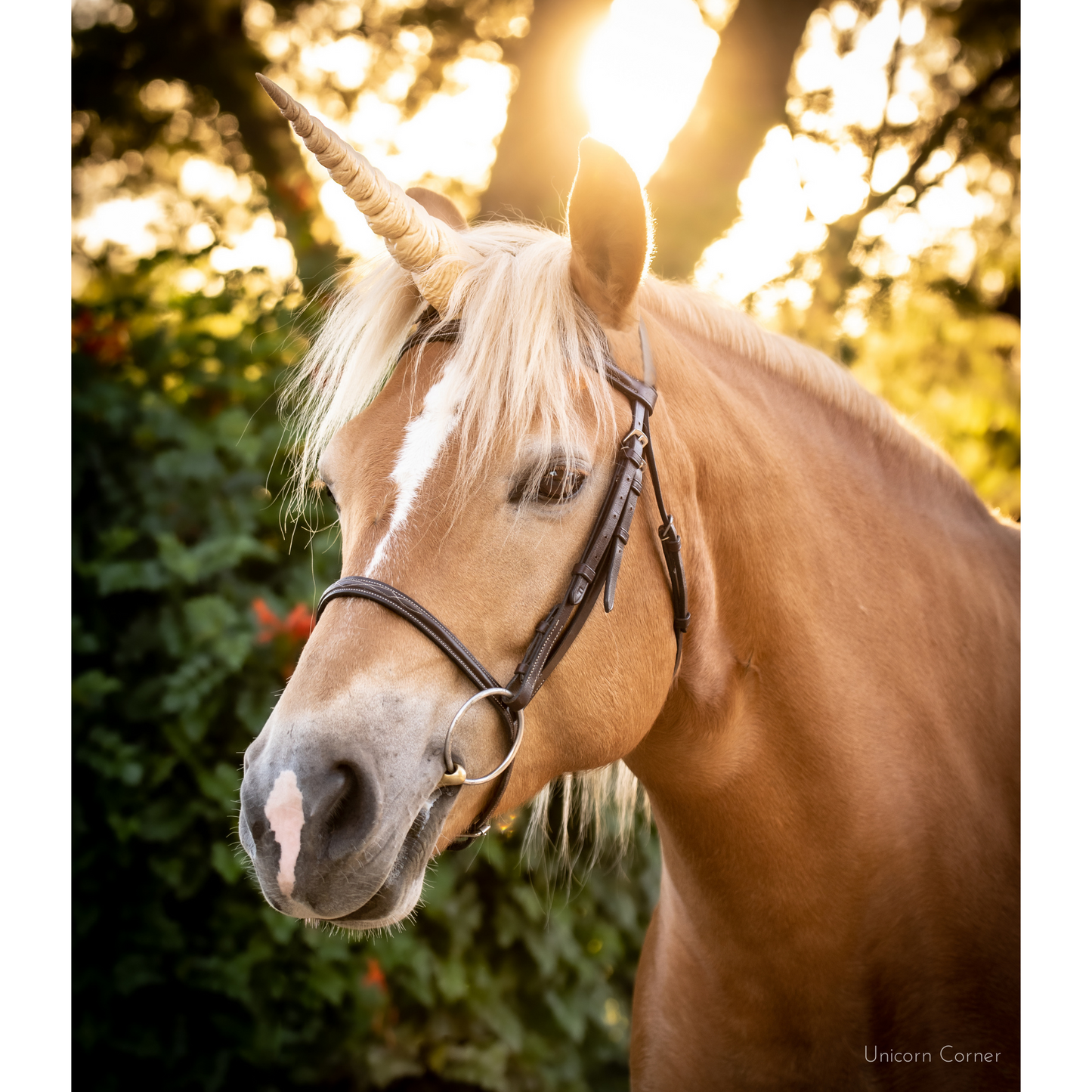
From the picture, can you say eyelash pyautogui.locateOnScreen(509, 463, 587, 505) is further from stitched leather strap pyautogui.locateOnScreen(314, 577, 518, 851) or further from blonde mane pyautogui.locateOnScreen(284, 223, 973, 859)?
stitched leather strap pyautogui.locateOnScreen(314, 577, 518, 851)

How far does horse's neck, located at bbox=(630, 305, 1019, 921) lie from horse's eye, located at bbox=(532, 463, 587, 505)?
23 centimetres

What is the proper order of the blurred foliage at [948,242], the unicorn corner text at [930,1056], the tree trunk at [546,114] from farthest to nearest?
the tree trunk at [546,114]
the blurred foliage at [948,242]
the unicorn corner text at [930,1056]

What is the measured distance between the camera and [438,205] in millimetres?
1862

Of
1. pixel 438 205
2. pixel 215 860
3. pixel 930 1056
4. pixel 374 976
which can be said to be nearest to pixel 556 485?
pixel 438 205

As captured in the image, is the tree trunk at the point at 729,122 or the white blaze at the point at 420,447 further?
the tree trunk at the point at 729,122

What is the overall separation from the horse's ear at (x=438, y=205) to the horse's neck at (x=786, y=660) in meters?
0.57

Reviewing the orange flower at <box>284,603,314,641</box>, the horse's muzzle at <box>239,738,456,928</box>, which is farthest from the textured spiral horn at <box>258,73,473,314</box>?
the orange flower at <box>284,603,314,641</box>

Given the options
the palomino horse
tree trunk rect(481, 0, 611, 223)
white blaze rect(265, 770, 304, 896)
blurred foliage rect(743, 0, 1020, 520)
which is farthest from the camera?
tree trunk rect(481, 0, 611, 223)

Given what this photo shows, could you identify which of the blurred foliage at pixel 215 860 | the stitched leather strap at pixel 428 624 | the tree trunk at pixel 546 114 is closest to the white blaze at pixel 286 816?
the stitched leather strap at pixel 428 624

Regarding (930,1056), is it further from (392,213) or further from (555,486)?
(392,213)

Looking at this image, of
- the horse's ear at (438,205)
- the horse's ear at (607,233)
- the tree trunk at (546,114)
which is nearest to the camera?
the horse's ear at (607,233)

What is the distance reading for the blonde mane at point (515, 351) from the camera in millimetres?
1342

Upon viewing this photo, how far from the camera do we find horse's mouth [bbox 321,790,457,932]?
1.19 meters

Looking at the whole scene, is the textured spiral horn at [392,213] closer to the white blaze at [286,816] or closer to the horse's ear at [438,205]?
the horse's ear at [438,205]
